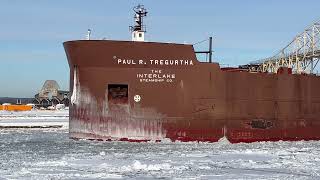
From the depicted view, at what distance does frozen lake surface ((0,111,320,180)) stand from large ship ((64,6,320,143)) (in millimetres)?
659

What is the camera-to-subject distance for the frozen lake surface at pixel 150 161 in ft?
33.6

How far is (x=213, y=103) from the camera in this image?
18.1m

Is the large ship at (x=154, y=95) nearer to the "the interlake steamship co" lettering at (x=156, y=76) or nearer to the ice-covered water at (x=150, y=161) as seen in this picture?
the "the interlake steamship co" lettering at (x=156, y=76)

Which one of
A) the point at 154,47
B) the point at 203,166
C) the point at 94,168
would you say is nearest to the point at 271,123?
the point at 154,47

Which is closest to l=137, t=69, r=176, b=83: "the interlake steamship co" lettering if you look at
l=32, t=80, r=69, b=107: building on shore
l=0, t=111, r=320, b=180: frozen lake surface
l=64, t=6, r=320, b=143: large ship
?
l=64, t=6, r=320, b=143: large ship

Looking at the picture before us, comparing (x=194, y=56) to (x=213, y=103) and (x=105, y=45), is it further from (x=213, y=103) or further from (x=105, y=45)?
(x=105, y=45)

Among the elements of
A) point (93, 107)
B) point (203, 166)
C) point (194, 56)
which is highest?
point (194, 56)

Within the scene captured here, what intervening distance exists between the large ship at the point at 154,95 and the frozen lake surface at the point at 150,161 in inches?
25.9

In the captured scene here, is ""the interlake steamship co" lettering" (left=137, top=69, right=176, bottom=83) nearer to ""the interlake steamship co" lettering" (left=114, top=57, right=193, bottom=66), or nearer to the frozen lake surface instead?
""the interlake steamship co" lettering" (left=114, top=57, right=193, bottom=66)

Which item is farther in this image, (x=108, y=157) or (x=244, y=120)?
(x=244, y=120)

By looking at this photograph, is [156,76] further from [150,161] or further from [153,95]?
[150,161]

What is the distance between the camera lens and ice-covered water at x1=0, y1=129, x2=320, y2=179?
33.6ft

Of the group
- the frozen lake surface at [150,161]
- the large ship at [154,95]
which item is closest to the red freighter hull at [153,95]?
the large ship at [154,95]

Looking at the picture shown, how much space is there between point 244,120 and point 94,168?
29.6 ft
